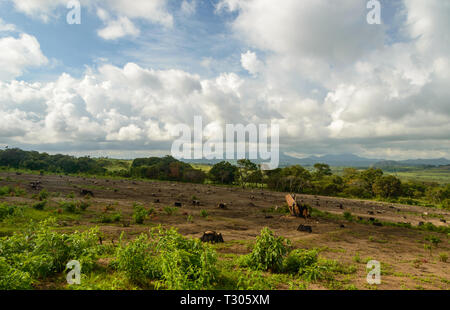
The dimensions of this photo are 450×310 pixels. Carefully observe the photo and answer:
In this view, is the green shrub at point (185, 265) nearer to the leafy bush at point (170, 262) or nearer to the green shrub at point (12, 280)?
the leafy bush at point (170, 262)

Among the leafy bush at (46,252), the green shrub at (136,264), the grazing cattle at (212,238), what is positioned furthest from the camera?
the grazing cattle at (212,238)

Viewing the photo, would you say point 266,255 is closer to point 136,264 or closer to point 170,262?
point 170,262

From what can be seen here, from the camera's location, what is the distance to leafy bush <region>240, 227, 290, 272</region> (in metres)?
8.23

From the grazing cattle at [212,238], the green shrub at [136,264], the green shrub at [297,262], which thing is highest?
the green shrub at [136,264]

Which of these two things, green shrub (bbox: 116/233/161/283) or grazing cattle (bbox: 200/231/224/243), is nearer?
green shrub (bbox: 116/233/161/283)

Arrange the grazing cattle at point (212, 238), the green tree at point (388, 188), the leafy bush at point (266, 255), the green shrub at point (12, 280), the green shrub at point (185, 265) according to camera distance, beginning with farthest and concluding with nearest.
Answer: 1. the green tree at point (388, 188)
2. the grazing cattle at point (212, 238)
3. the leafy bush at point (266, 255)
4. the green shrub at point (185, 265)
5. the green shrub at point (12, 280)

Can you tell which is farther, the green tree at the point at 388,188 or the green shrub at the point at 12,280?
the green tree at the point at 388,188

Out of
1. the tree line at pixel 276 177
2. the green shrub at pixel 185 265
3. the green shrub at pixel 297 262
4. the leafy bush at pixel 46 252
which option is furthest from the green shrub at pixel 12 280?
the tree line at pixel 276 177

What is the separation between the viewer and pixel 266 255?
8.34 meters

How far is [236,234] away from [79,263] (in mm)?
10849

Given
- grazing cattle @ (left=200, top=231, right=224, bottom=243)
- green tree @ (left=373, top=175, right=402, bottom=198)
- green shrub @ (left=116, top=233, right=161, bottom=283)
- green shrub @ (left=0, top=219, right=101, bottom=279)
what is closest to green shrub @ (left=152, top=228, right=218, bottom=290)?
green shrub @ (left=116, top=233, right=161, bottom=283)

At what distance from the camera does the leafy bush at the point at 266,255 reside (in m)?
8.23

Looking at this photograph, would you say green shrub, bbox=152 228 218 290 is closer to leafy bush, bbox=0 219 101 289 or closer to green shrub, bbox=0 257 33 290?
leafy bush, bbox=0 219 101 289
